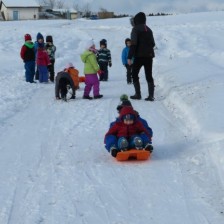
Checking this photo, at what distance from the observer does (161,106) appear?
11.3m

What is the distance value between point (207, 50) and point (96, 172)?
25.0m

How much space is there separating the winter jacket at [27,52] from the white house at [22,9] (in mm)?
72263

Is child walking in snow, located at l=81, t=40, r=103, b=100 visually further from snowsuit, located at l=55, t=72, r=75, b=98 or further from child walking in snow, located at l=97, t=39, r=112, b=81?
child walking in snow, located at l=97, t=39, r=112, b=81

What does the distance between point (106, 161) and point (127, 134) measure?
559 mm

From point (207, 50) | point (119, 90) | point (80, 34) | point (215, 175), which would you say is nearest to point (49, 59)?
point (119, 90)

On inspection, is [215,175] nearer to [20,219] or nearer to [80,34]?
[20,219]

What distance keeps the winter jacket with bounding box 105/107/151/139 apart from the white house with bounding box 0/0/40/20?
268 feet

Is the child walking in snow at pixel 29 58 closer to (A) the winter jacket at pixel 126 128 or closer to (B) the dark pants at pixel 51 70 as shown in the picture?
(B) the dark pants at pixel 51 70

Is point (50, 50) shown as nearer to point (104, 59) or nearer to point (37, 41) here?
point (37, 41)

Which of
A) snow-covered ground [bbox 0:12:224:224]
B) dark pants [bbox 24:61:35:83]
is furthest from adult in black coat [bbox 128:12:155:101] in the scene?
dark pants [bbox 24:61:35:83]

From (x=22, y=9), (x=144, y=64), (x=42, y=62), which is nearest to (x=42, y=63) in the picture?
(x=42, y=62)

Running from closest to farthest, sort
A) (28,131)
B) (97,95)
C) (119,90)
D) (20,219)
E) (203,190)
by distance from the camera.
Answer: (20,219), (203,190), (28,131), (97,95), (119,90)

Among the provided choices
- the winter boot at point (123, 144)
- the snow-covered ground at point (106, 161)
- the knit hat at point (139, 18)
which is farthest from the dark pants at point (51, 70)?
the winter boot at point (123, 144)

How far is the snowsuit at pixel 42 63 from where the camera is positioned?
16.0 meters
